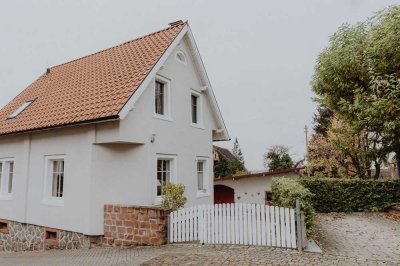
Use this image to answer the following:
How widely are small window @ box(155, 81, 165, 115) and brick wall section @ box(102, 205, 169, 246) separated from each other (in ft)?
13.8

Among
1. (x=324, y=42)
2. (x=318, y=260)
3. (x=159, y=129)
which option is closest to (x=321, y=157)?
(x=324, y=42)

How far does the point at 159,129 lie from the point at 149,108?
0.92 m

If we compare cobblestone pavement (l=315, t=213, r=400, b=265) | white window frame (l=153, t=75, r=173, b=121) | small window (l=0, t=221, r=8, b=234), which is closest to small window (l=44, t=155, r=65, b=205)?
small window (l=0, t=221, r=8, b=234)

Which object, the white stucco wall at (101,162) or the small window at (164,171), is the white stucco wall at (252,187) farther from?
the small window at (164,171)

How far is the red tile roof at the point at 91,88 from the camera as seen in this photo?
1052 cm

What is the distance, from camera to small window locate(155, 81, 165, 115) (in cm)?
1242

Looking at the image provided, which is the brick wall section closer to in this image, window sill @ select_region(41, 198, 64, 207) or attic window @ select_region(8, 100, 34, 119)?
window sill @ select_region(41, 198, 64, 207)

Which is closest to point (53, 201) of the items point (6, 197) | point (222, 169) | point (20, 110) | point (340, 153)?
point (6, 197)

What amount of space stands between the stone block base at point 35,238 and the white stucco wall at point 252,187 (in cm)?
1546

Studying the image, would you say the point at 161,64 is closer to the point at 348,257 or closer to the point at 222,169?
the point at 348,257

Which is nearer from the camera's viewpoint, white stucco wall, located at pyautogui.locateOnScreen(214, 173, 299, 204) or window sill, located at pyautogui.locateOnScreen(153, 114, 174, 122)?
window sill, located at pyautogui.locateOnScreen(153, 114, 174, 122)

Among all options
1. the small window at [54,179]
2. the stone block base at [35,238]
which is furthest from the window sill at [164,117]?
the stone block base at [35,238]

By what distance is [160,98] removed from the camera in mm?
12672

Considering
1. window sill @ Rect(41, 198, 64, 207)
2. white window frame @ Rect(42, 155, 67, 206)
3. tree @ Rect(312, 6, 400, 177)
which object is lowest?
window sill @ Rect(41, 198, 64, 207)
